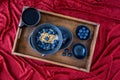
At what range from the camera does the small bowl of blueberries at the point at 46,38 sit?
1227 mm

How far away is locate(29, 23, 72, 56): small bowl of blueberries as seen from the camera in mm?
1227

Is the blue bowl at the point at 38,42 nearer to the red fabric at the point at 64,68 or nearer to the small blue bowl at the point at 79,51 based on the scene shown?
the small blue bowl at the point at 79,51

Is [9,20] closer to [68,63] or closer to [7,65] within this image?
[7,65]

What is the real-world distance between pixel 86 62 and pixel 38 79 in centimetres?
33

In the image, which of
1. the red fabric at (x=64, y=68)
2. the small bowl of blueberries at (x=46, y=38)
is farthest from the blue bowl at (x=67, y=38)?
the red fabric at (x=64, y=68)

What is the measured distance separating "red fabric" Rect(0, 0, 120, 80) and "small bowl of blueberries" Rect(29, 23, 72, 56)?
23cm

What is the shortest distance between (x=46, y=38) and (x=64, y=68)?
284 mm

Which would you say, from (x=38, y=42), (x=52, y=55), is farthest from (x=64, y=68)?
(x=38, y=42)

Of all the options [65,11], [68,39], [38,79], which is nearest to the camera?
[68,39]

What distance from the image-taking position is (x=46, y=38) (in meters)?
1.25

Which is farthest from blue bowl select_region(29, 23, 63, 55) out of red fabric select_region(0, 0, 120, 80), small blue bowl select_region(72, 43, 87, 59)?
red fabric select_region(0, 0, 120, 80)

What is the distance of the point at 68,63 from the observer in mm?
1289

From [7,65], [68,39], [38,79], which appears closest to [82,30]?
[68,39]

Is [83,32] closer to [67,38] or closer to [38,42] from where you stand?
[67,38]
